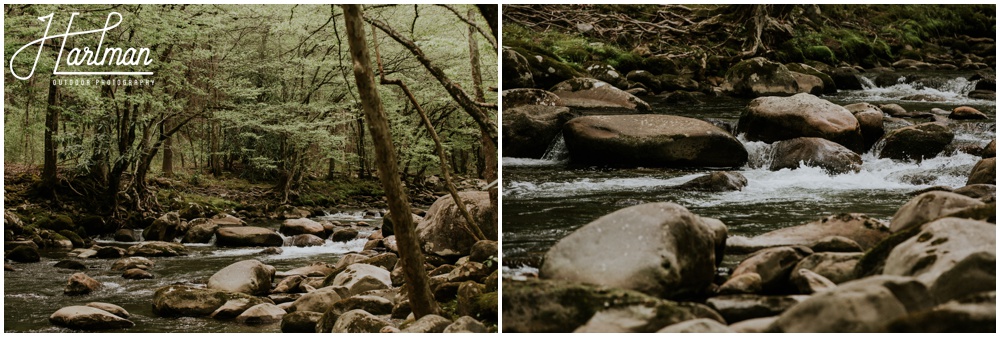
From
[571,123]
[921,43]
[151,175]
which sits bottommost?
[151,175]

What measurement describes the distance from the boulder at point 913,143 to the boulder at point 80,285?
798 cm

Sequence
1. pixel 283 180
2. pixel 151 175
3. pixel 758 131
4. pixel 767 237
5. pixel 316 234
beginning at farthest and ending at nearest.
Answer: pixel 283 180, pixel 151 175, pixel 316 234, pixel 758 131, pixel 767 237

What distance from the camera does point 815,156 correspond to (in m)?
4.25

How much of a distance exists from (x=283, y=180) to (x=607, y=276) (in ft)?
53.8

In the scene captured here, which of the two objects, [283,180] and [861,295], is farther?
[283,180]

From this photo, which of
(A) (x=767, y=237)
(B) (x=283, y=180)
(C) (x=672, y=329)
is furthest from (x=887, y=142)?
(B) (x=283, y=180)

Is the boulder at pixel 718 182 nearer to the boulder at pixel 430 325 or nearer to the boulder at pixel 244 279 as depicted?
the boulder at pixel 430 325

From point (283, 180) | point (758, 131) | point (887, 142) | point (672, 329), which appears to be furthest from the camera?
point (283, 180)

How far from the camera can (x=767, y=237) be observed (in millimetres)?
3465

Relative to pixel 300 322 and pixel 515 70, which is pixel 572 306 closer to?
pixel 515 70

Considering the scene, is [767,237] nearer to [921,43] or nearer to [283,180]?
[921,43]

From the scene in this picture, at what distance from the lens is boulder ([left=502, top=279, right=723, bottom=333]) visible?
306 cm

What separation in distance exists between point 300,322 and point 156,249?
5.59 metres

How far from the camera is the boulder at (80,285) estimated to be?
8.11m
